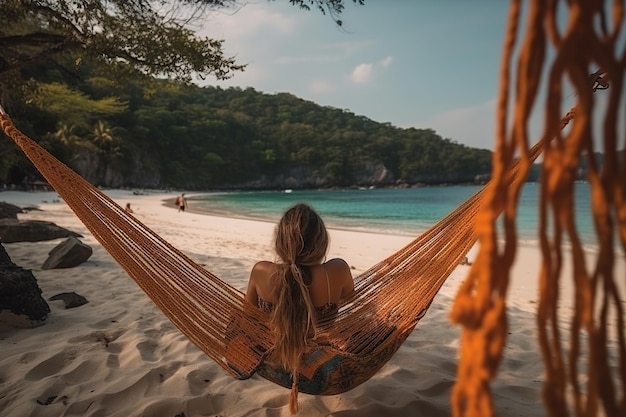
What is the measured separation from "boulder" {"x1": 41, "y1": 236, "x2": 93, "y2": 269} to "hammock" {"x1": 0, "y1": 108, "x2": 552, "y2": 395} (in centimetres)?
175

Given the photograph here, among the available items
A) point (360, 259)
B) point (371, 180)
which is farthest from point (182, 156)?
point (360, 259)

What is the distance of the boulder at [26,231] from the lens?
3.81m

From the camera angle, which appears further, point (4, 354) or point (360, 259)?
point (360, 259)

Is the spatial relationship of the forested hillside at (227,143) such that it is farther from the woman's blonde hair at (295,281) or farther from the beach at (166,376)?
the woman's blonde hair at (295,281)

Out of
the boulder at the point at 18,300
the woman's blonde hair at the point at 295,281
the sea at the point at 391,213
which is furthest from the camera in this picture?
the sea at the point at 391,213

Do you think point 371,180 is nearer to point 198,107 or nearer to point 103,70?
point 198,107

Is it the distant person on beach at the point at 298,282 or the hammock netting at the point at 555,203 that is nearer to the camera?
the hammock netting at the point at 555,203

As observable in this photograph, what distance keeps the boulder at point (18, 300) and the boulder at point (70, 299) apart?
0.79 ft

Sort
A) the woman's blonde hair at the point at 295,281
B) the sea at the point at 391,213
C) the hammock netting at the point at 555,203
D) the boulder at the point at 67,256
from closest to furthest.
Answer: the hammock netting at the point at 555,203
the woman's blonde hair at the point at 295,281
the boulder at the point at 67,256
the sea at the point at 391,213

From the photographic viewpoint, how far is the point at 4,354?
1542 millimetres

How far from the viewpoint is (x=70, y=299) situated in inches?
85.1

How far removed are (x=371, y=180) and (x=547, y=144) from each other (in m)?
48.3

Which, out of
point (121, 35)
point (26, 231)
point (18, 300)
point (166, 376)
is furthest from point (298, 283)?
point (26, 231)

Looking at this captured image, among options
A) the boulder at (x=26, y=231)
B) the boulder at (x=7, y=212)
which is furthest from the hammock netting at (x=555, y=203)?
the boulder at (x=7, y=212)
